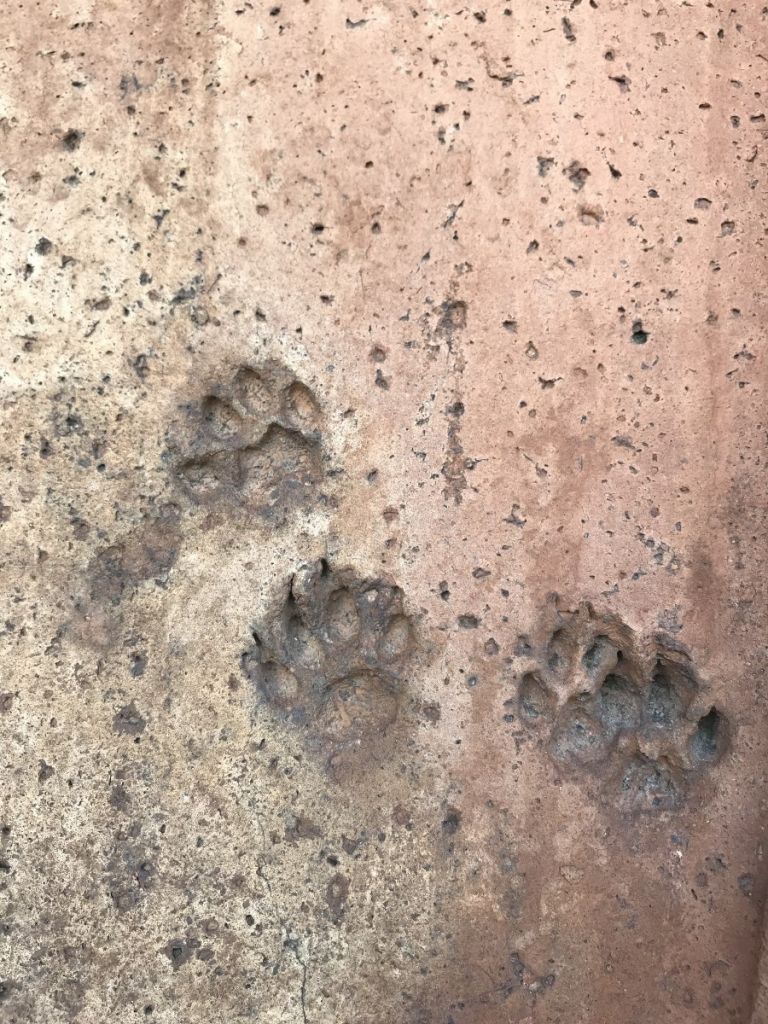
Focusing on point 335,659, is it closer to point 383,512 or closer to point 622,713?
point 383,512

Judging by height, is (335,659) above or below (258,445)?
below

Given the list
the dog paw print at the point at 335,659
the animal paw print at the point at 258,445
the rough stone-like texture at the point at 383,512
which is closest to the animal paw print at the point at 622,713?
the rough stone-like texture at the point at 383,512

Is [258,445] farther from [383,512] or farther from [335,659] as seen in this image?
[335,659]

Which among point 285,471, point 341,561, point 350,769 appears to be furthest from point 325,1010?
point 285,471

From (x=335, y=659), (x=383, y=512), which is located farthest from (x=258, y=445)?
(x=335, y=659)

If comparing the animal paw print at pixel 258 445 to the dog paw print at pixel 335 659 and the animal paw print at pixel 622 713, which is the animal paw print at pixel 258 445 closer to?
the dog paw print at pixel 335 659

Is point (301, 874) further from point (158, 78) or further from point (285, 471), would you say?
point (158, 78)

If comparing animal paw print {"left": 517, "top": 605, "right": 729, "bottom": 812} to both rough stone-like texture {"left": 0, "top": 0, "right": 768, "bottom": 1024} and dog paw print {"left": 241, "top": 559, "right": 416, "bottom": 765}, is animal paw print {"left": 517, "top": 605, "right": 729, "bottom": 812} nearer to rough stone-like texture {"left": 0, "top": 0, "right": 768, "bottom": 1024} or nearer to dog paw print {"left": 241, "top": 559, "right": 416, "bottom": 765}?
rough stone-like texture {"left": 0, "top": 0, "right": 768, "bottom": 1024}
